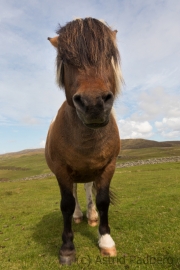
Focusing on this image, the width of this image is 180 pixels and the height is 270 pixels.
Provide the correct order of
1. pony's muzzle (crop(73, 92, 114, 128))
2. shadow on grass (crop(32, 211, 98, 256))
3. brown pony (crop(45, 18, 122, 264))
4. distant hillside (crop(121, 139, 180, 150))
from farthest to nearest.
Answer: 1. distant hillside (crop(121, 139, 180, 150))
2. shadow on grass (crop(32, 211, 98, 256))
3. brown pony (crop(45, 18, 122, 264))
4. pony's muzzle (crop(73, 92, 114, 128))

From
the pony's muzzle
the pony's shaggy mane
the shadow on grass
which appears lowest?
the shadow on grass

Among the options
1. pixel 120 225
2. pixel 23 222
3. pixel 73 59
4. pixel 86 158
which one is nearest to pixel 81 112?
pixel 73 59

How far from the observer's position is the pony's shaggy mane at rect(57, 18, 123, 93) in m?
3.50

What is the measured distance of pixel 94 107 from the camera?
3000mm

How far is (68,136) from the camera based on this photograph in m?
4.41

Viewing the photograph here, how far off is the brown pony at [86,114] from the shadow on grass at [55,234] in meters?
0.69

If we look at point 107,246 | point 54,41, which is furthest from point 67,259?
point 54,41

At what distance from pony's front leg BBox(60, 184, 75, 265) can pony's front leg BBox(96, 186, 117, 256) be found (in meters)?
0.57

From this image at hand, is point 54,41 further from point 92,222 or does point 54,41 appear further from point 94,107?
point 92,222

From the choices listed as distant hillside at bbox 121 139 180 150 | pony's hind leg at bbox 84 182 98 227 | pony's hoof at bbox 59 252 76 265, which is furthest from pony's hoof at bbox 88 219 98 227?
distant hillside at bbox 121 139 180 150

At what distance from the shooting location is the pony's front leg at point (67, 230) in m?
4.34

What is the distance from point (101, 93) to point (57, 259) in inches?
139

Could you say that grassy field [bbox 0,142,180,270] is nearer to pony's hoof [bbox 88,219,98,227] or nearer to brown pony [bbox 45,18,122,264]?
pony's hoof [bbox 88,219,98,227]

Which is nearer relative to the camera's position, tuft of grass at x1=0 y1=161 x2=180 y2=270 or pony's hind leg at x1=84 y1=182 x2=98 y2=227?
tuft of grass at x1=0 y1=161 x2=180 y2=270
